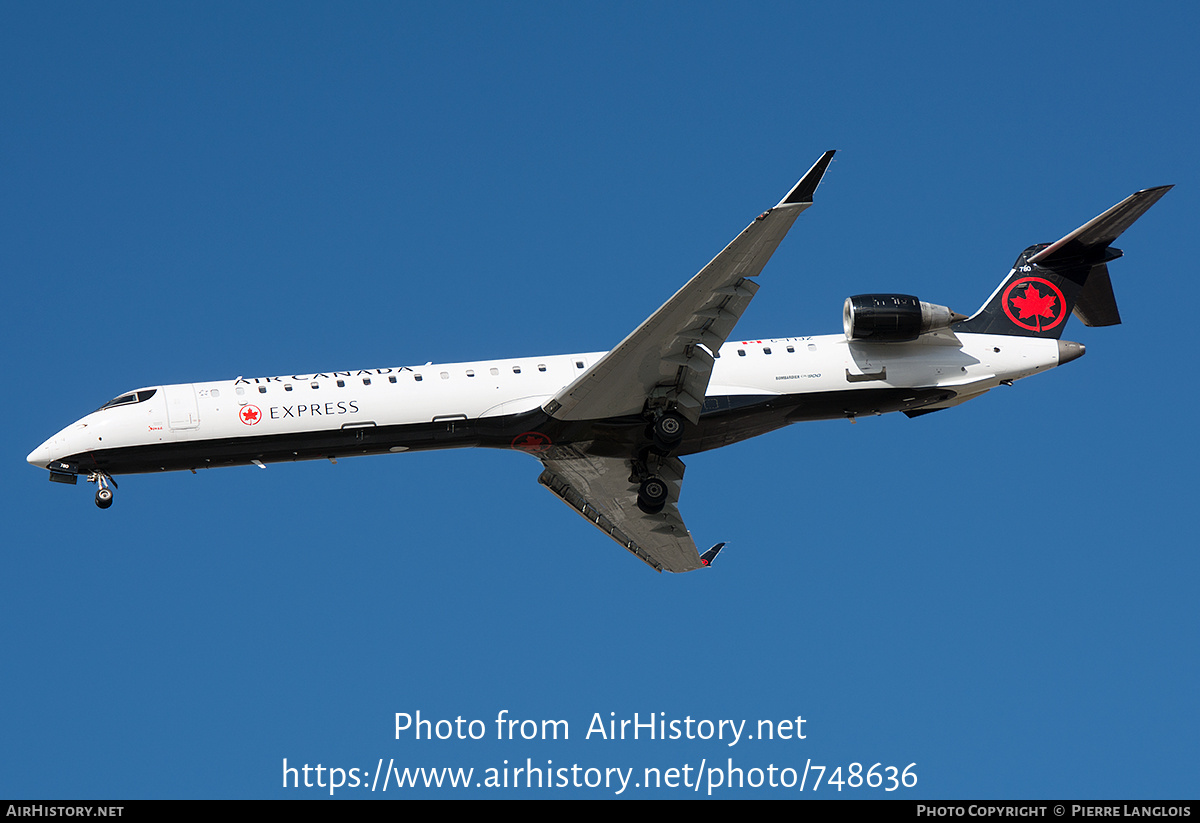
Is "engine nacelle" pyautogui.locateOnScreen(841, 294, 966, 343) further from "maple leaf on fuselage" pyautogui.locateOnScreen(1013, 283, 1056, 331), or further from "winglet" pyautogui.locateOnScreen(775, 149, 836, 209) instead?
"winglet" pyautogui.locateOnScreen(775, 149, 836, 209)

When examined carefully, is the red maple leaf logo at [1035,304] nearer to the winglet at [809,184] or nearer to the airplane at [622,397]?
the airplane at [622,397]

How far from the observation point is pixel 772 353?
28.2m

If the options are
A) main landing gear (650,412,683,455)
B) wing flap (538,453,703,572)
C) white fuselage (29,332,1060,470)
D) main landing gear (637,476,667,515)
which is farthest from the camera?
wing flap (538,453,703,572)

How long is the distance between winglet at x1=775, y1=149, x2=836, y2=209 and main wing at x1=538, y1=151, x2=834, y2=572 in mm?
17

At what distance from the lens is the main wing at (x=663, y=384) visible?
23828 millimetres

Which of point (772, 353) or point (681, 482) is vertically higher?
point (772, 353)

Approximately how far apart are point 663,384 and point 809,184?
6.03 m

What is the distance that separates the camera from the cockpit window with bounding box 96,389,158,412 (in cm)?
2716

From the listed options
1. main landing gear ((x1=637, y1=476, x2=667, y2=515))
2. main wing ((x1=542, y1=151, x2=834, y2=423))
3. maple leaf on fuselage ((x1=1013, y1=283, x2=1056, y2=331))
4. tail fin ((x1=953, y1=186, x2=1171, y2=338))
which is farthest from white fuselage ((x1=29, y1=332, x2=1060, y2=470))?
main landing gear ((x1=637, y1=476, x2=667, y2=515))

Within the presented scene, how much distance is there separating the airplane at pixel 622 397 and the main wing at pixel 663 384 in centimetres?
5
